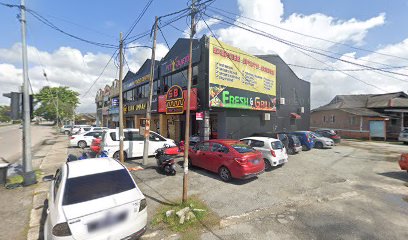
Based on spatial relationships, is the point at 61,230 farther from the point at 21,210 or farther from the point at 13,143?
the point at 13,143

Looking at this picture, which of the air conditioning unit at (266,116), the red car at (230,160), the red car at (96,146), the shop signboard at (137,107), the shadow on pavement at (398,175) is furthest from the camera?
the shop signboard at (137,107)

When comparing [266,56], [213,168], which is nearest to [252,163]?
[213,168]

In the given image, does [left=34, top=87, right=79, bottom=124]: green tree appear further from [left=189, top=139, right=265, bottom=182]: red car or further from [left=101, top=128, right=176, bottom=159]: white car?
[left=189, top=139, right=265, bottom=182]: red car

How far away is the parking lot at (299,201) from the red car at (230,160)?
1.45 ft

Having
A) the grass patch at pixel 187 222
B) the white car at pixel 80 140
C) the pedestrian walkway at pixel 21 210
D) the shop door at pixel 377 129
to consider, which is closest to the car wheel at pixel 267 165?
the grass patch at pixel 187 222

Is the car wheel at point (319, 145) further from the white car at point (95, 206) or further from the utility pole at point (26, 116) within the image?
the utility pole at point (26, 116)

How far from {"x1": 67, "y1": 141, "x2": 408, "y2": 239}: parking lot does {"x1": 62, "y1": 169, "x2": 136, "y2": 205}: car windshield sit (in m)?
1.41

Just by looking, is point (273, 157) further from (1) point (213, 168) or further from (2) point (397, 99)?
(2) point (397, 99)

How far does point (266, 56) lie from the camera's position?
20328mm

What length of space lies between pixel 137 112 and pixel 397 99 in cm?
3818

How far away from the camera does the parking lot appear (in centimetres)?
480

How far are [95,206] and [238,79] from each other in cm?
1432

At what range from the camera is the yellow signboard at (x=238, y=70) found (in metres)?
14.7

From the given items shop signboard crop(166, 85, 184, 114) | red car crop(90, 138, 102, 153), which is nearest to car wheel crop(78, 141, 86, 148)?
red car crop(90, 138, 102, 153)
